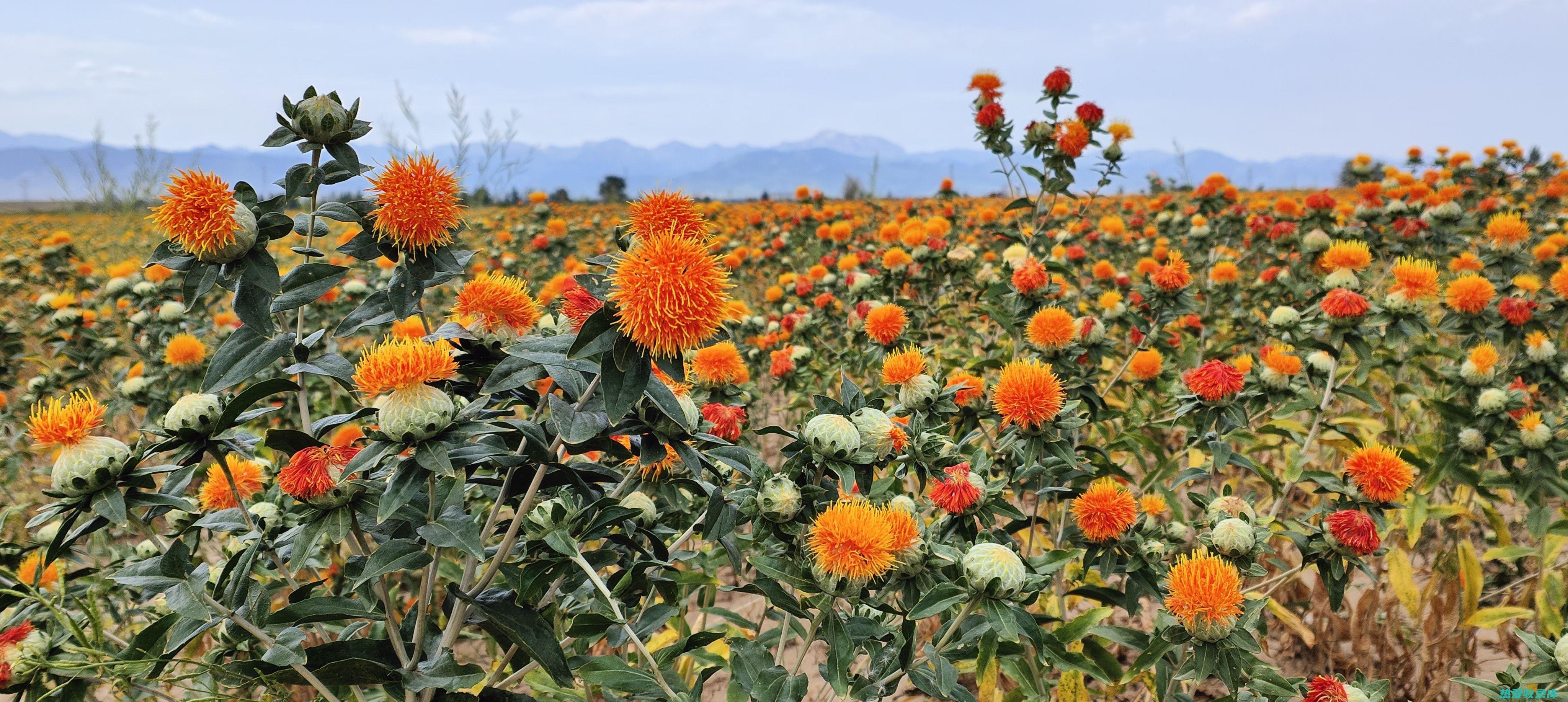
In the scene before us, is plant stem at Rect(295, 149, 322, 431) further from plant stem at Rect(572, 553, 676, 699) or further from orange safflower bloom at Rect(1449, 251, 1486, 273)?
orange safflower bloom at Rect(1449, 251, 1486, 273)

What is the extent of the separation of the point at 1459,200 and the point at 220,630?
7159mm

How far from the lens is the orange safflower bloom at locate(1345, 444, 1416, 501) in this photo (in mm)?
1918

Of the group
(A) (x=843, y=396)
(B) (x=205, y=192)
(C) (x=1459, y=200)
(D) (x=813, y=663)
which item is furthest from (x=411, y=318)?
(C) (x=1459, y=200)

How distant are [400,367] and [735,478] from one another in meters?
1.00

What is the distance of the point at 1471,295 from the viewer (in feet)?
9.57

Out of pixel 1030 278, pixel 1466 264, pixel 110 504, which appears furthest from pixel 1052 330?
pixel 1466 264

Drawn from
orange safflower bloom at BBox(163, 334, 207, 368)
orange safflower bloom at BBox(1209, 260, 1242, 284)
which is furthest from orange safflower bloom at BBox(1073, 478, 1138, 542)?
orange safflower bloom at BBox(163, 334, 207, 368)

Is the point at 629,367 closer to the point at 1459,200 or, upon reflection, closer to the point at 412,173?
the point at 412,173

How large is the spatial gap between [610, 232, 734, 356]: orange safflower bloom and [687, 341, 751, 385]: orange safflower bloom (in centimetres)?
89

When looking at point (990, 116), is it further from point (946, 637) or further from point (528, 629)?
point (528, 629)

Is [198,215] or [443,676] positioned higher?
[198,215]

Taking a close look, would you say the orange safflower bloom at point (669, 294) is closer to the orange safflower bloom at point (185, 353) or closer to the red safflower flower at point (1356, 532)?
the red safflower flower at point (1356, 532)

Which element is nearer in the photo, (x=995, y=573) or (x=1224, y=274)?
(x=995, y=573)

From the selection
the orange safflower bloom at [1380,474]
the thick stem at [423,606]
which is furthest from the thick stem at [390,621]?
the orange safflower bloom at [1380,474]
